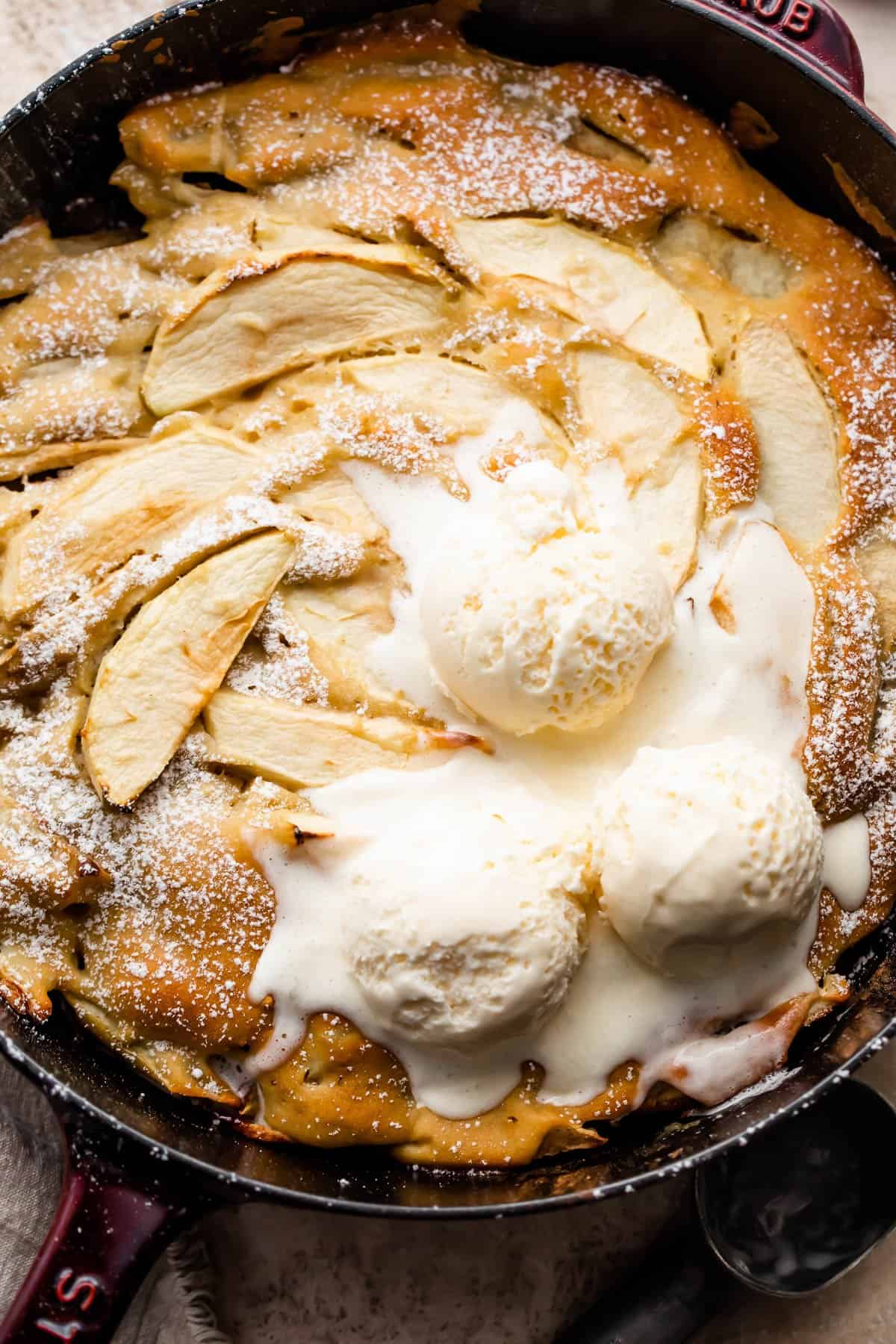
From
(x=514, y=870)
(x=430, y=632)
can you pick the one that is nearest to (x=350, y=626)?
(x=430, y=632)

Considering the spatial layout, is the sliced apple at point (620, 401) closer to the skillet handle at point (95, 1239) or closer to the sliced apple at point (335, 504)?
the sliced apple at point (335, 504)

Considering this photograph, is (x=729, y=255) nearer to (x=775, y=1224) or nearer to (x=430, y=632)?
(x=430, y=632)

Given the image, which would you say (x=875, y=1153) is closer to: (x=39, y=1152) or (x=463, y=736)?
(x=463, y=736)

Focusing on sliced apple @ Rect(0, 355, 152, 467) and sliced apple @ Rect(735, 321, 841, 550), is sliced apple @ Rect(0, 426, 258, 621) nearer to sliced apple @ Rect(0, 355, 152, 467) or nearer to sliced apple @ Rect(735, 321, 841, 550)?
sliced apple @ Rect(0, 355, 152, 467)

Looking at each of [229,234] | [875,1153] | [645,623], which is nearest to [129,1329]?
[875,1153]

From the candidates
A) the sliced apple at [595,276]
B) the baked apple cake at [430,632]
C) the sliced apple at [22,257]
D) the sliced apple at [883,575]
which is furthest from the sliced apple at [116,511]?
the sliced apple at [883,575]
